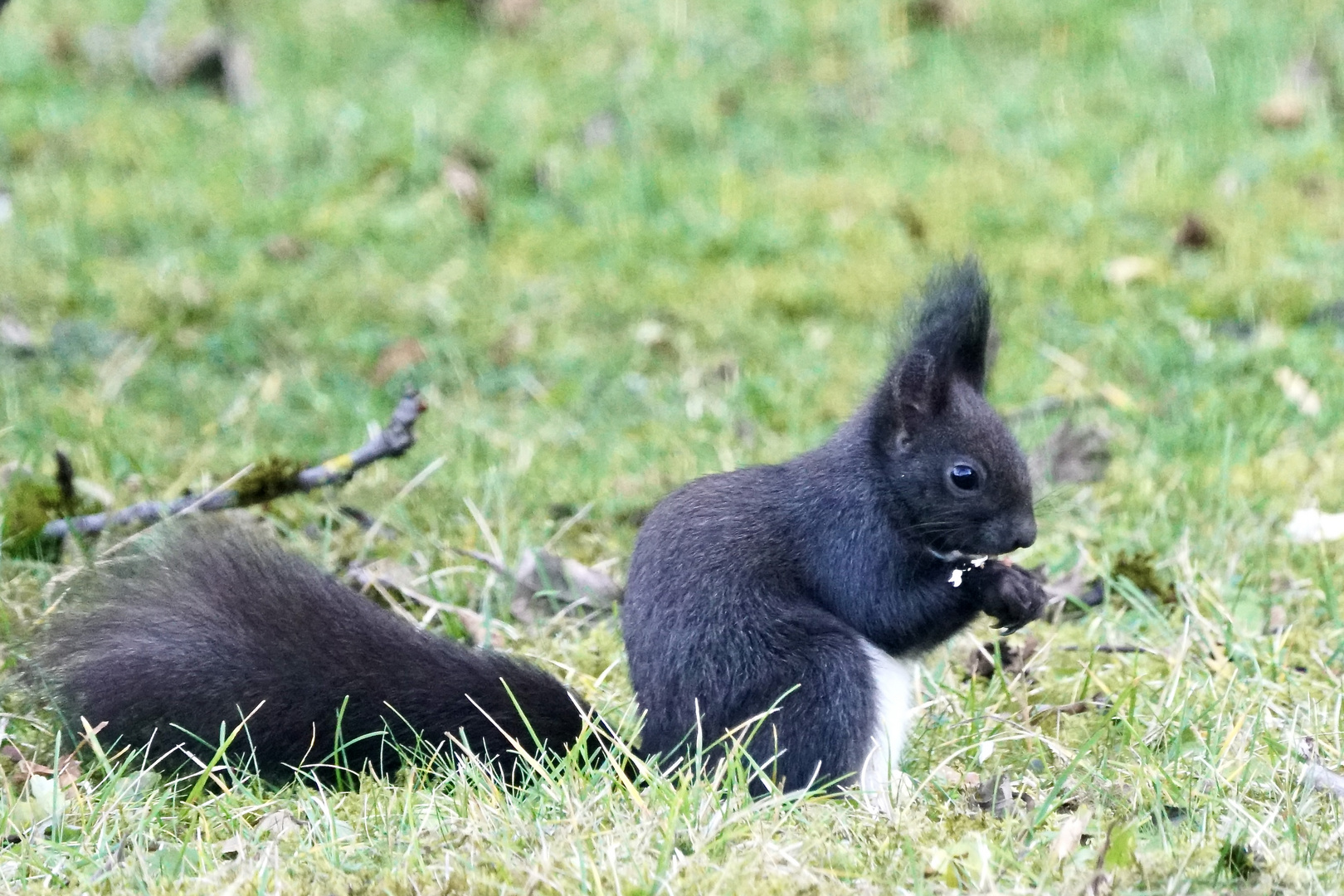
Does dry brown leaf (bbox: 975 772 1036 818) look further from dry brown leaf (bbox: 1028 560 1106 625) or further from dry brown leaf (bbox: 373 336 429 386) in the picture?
dry brown leaf (bbox: 373 336 429 386)

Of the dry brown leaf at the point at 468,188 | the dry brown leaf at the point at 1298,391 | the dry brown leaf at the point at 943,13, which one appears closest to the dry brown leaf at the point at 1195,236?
the dry brown leaf at the point at 1298,391

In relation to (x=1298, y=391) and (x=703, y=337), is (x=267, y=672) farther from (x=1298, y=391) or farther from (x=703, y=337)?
(x=1298, y=391)

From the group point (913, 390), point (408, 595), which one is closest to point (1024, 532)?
point (913, 390)

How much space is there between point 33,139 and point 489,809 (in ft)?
13.4

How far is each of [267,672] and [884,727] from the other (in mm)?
792

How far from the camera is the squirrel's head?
2268 millimetres

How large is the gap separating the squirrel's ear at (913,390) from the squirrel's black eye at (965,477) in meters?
0.09

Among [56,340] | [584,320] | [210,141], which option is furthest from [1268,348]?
[210,141]

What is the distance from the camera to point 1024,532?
2.26m

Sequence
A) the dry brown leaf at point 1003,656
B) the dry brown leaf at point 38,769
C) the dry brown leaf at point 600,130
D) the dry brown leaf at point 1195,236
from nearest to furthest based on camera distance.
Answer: the dry brown leaf at point 38,769 < the dry brown leaf at point 1003,656 < the dry brown leaf at point 1195,236 < the dry brown leaf at point 600,130

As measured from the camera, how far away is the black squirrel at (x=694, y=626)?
2049 mm

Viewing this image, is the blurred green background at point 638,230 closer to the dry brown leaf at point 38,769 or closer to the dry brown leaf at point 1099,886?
the dry brown leaf at point 38,769

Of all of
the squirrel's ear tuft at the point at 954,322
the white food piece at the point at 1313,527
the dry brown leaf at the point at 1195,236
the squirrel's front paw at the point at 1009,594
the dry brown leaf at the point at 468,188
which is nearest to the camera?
the squirrel's front paw at the point at 1009,594

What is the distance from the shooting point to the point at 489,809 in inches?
72.7
